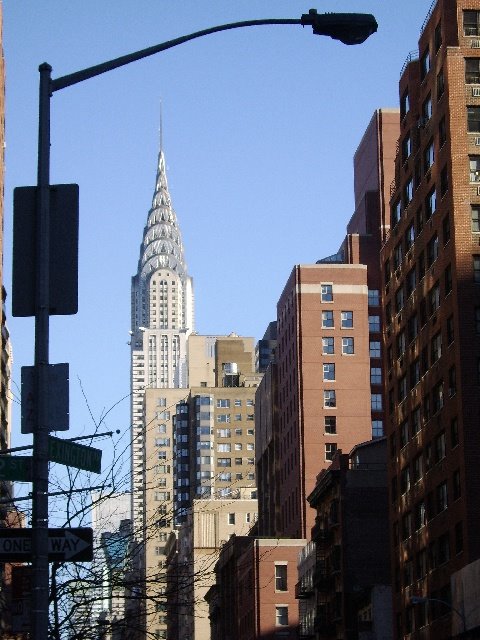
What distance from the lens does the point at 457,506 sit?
259 ft

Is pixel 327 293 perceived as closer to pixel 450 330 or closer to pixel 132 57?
pixel 450 330

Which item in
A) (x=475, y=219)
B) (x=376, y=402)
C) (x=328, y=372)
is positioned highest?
(x=328, y=372)

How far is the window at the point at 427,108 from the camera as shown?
3593 inches

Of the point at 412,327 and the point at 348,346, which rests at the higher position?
the point at 348,346

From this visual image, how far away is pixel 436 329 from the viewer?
8588 cm

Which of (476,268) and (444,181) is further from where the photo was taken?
(444,181)

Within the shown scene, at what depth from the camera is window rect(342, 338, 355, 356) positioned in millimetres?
155875

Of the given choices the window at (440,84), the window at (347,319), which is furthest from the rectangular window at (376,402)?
the window at (440,84)

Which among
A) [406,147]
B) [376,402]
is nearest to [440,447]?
[406,147]

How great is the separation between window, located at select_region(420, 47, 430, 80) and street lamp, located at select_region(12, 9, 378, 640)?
250 ft

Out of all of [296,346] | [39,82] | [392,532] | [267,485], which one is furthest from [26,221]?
[267,485]

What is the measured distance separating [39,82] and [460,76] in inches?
2783

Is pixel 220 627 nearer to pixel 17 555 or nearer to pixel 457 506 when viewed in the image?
pixel 457 506

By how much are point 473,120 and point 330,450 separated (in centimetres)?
7046
